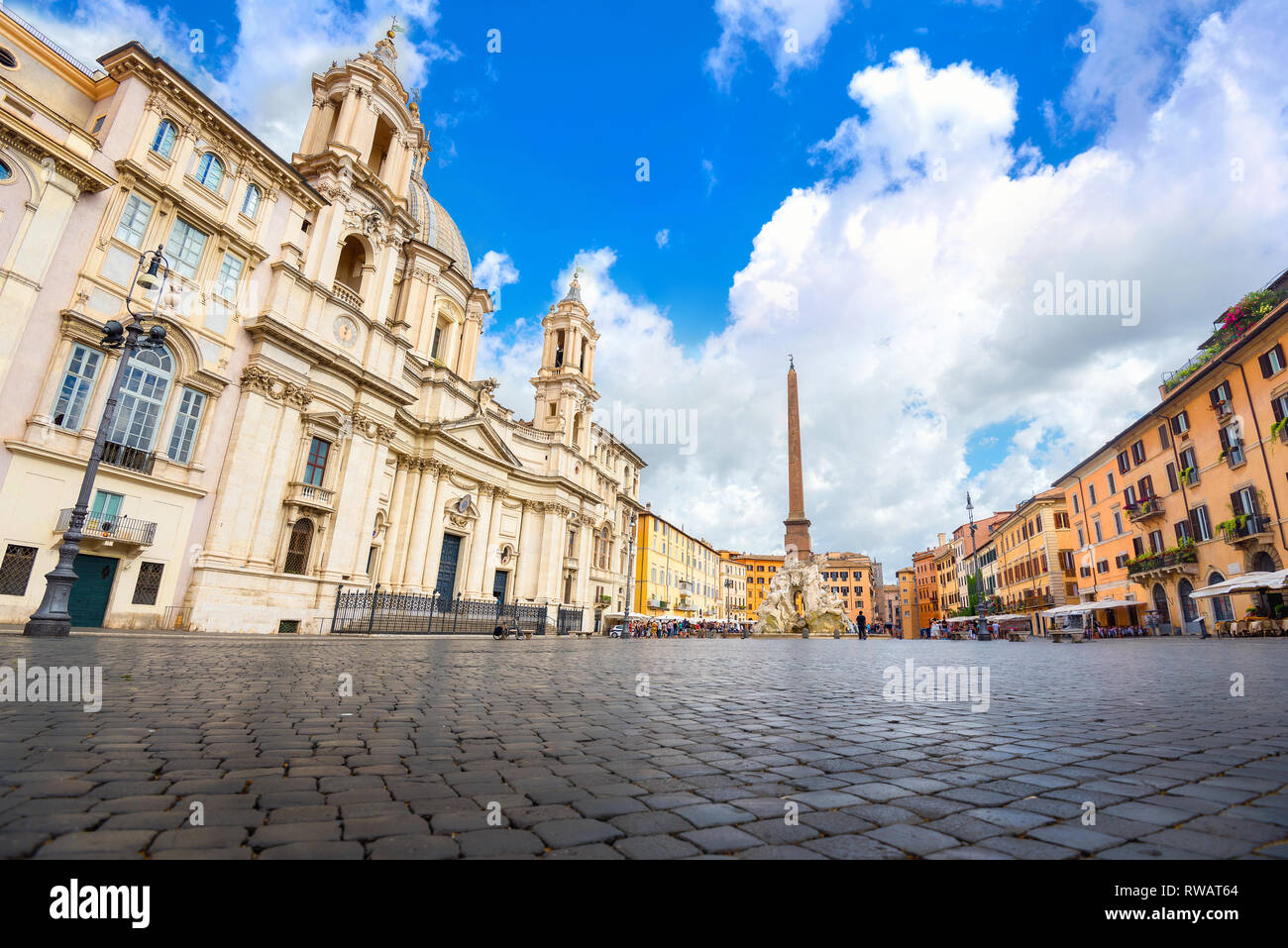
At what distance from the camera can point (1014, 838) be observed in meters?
2.22

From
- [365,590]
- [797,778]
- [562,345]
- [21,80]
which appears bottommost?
[797,778]

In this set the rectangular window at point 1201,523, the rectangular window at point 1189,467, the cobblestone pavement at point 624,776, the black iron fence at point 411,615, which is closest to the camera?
the cobblestone pavement at point 624,776

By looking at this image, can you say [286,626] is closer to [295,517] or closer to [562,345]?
[295,517]

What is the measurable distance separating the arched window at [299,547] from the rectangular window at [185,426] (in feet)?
16.3

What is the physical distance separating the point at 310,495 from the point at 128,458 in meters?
6.41

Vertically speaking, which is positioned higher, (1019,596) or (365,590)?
(1019,596)

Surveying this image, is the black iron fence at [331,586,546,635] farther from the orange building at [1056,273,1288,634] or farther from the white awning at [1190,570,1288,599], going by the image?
the orange building at [1056,273,1288,634]

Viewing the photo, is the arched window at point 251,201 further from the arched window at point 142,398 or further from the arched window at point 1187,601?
the arched window at point 1187,601

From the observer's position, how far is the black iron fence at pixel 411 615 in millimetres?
21953

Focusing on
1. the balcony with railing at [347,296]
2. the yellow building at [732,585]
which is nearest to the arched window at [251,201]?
the balcony with railing at [347,296]

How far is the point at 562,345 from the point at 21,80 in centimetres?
3201

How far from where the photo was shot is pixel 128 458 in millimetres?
16797
